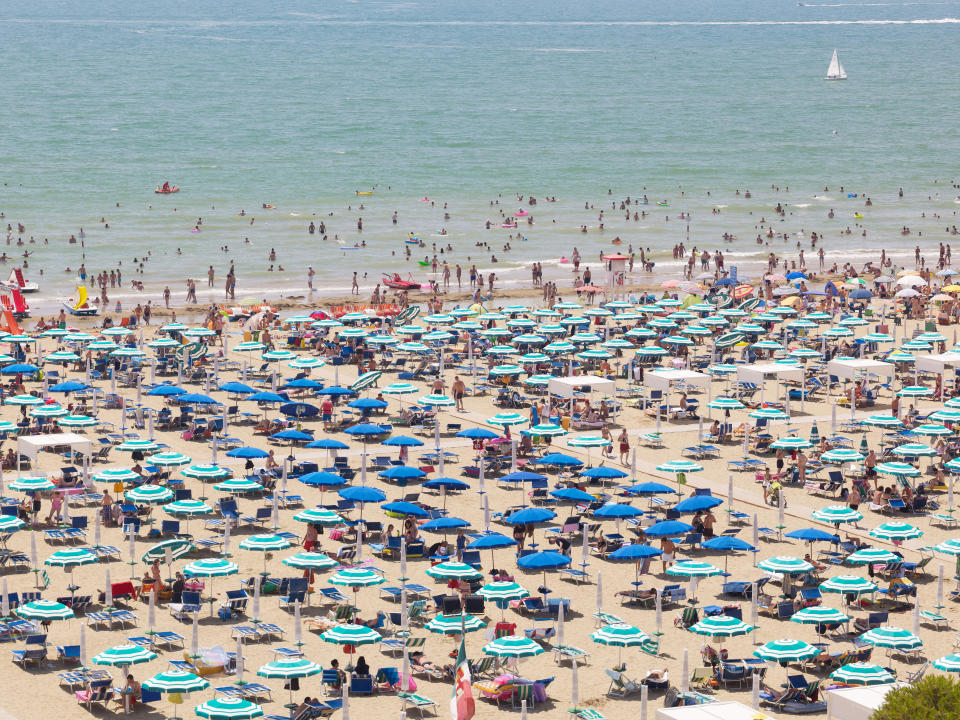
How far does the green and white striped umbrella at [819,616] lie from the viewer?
26516mm

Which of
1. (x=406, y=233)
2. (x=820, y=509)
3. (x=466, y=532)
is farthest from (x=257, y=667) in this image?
(x=406, y=233)

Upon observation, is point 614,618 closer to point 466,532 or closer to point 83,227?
point 466,532

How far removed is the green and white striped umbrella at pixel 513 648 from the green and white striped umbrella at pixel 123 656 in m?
5.40

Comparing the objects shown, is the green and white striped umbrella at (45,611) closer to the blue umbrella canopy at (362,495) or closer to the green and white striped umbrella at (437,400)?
the blue umbrella canopy at (362,495)

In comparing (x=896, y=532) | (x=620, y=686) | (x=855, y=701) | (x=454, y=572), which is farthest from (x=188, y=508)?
(x=855, y=701)

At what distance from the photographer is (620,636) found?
82.9 ft

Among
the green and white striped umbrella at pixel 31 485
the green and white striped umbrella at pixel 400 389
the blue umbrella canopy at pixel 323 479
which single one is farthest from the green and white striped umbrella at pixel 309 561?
the green and white striped umbrella at pixel 400 389

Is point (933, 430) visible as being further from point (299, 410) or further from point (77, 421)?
point (77, 421)

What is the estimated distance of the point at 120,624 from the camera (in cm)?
2756

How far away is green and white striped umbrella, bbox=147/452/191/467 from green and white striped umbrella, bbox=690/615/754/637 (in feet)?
47.6

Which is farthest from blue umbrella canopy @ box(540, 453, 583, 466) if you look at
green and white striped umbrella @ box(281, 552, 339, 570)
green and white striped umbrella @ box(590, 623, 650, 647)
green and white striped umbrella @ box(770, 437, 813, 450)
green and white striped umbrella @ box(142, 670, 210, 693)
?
green and white striped umbrella @ box(142, 670, 210, 693)

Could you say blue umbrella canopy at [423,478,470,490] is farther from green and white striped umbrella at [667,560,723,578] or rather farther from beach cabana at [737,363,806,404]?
beach cabana at [737,363,806,404]

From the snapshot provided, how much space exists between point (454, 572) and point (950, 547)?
32.5 feet

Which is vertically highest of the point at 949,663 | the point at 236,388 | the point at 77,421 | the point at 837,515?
the point at 236,388
